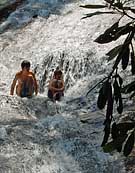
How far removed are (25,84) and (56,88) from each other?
649 millimetres

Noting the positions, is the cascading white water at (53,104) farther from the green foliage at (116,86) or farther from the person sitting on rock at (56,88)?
the green foliage at (116,86)

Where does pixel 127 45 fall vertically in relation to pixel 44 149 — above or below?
above

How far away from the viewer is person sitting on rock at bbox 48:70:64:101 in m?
9.66

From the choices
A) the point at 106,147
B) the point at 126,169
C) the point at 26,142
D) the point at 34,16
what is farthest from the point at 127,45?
the point at 34,16

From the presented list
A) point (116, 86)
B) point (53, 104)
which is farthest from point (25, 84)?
point (116, 86)

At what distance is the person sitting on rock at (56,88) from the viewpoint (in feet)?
31.7

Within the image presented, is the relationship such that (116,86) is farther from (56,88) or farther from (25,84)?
(25,84)

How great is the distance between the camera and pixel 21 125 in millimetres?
7102

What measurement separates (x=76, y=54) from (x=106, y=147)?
9.16 meters

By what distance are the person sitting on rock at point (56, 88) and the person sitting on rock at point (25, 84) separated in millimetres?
318

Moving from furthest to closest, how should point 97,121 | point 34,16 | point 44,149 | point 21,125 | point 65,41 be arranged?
point 34,16, point 65,41, point 97,121, point 21,125, point 44,149

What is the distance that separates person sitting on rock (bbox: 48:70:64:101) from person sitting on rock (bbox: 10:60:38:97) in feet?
1.04

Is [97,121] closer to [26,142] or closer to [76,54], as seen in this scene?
[26,142]

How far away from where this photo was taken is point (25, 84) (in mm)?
9812
